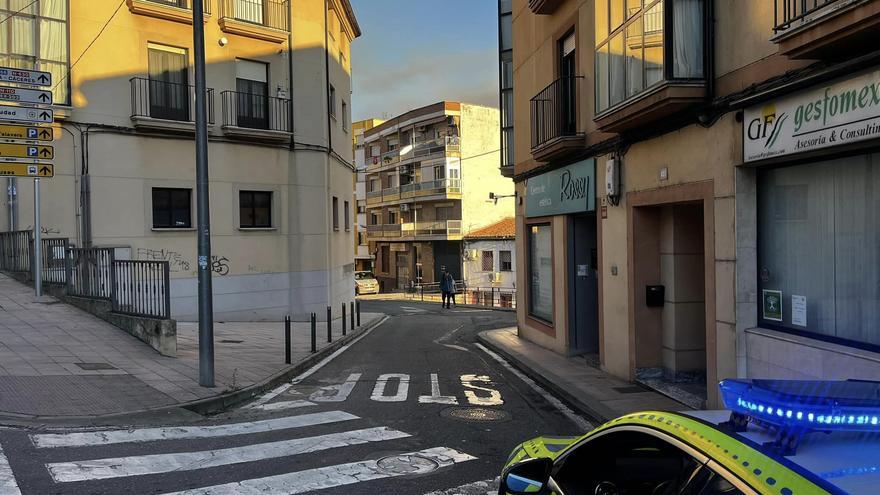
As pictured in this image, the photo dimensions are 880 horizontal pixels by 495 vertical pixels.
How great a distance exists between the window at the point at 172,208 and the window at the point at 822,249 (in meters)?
15.8

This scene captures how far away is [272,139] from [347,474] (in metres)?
15.7

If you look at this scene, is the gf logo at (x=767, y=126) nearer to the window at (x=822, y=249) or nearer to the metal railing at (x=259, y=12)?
the window at (x=822, y=249)

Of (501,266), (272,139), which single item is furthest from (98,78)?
(501,266)

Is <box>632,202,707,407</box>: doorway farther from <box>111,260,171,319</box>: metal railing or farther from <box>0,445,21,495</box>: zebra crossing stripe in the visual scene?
<box>111,260,171,319</box>: metal railing

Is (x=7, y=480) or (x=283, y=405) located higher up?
(x=7, y=480)

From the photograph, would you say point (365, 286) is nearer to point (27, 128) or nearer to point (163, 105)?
point (163, 105)

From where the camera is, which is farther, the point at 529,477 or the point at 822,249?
the point at 822,249

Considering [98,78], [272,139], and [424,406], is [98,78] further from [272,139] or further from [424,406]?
[424,406]

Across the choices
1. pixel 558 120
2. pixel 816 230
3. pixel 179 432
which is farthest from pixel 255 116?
pixel 816 230

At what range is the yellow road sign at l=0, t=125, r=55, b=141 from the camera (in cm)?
1224

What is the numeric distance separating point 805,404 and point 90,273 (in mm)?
13875

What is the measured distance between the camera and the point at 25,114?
1166cm

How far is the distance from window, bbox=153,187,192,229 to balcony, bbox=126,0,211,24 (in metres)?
4.90

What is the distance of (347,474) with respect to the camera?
213 inches
